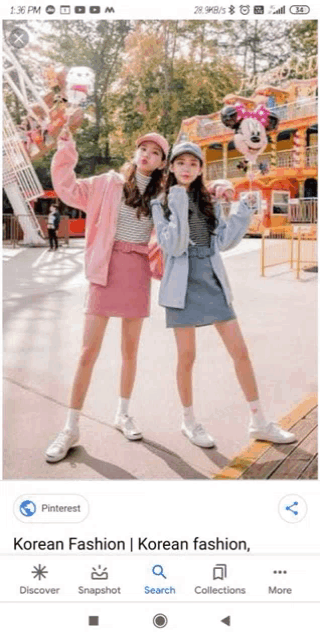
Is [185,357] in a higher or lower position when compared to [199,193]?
lower

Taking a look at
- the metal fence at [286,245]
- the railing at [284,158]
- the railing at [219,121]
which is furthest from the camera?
the metal fence at [286,245]

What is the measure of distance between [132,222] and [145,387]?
790 millimetres

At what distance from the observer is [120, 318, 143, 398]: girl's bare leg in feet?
6.01

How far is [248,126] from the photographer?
7.21 feet

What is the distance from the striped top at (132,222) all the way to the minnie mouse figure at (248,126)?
63cm

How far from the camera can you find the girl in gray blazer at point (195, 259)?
1636 millimetres
